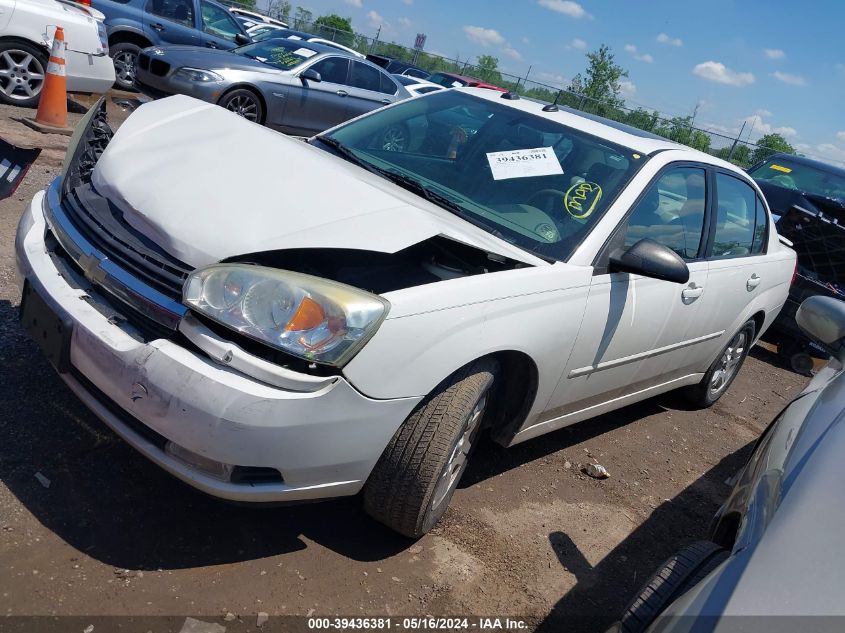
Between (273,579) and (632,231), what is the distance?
6.96ft

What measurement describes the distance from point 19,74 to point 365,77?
4914 mm

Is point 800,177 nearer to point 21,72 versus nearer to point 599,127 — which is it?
point 599,127

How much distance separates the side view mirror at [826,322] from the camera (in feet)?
9.14

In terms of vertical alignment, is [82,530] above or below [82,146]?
below

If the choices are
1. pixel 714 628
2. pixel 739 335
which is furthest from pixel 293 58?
pixel 714 628

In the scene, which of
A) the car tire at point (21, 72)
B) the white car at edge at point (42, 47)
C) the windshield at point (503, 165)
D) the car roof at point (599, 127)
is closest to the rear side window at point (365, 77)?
the white car at edge at point (42, 47)

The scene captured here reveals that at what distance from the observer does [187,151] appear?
2.97 meters

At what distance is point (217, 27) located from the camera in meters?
12.5

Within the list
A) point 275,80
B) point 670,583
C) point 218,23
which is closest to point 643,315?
point 670,583

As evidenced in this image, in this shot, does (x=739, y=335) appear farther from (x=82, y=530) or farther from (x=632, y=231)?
(x=82, y=530)

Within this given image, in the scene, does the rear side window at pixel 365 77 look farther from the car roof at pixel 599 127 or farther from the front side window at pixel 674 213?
the front side window at pixel 674 213

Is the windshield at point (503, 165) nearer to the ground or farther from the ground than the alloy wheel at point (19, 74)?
farther from the ground

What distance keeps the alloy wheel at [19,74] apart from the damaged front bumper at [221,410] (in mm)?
6629

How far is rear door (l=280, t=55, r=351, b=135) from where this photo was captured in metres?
10.4
